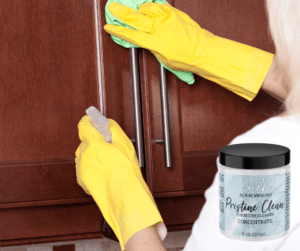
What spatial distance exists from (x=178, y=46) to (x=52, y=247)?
0.64 m

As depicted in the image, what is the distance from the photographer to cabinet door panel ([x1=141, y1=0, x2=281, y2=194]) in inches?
30.2

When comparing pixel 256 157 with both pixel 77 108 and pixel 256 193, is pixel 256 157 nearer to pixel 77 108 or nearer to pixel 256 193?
pixel 256 193

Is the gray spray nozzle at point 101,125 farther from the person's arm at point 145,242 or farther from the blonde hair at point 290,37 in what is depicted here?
the blonde hair at point 290,37

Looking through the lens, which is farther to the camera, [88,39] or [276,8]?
[88,39]

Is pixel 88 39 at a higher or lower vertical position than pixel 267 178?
higher

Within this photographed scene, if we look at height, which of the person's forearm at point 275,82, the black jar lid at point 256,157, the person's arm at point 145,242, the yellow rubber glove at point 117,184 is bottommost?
the person's arm at point 145,242

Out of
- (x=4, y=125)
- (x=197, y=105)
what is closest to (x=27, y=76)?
(x=4, y=125)

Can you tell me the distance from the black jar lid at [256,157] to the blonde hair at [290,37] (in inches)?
4.0

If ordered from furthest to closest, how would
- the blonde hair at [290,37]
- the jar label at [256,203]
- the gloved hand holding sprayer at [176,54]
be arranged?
the gloved hand holding sprayer at [176,54] → the blonde hair at [290,37] → the jar label at [256,203]

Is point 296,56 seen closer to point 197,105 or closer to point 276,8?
point 276,8

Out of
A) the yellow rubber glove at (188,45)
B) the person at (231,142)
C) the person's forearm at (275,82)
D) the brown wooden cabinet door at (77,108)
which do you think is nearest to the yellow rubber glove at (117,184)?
the person at (231,142)

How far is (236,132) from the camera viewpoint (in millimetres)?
808

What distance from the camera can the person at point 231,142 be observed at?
430mm

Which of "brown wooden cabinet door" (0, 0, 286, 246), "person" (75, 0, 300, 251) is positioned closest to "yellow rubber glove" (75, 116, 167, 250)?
"person" (75, 0, 300, 251)
